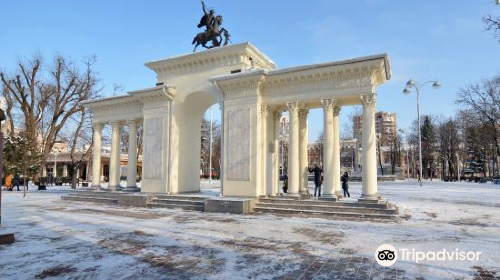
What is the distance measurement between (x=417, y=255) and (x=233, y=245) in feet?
12.9

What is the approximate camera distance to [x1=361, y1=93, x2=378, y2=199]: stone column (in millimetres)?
13680

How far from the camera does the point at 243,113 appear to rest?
16.1 m

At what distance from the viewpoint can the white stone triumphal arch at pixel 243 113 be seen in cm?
1418

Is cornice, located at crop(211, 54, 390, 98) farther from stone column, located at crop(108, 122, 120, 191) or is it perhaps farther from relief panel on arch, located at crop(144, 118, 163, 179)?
stone column, located at crop(108, 122, 120, 191)

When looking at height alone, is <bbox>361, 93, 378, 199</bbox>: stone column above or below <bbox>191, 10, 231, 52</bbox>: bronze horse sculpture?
below

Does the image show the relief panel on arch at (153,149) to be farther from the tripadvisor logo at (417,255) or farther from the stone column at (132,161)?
the tripadvisor logo at (417,255)

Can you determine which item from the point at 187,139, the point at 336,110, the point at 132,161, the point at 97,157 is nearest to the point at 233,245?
the point at 336,110

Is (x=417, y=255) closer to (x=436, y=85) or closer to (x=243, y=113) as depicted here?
(x=243, y=113)

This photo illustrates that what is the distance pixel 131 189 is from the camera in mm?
19797

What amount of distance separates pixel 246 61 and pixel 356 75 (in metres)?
5.28

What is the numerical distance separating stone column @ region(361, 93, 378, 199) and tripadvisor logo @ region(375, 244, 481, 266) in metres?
6.20

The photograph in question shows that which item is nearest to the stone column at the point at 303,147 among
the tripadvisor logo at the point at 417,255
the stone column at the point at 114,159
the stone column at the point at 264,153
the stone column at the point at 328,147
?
the stone column at the point at 264,153

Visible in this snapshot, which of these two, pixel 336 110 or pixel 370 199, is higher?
pixel 336 110

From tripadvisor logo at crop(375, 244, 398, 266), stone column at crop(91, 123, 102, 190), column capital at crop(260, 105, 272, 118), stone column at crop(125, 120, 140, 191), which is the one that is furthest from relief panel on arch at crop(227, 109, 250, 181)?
stone column at crop(91, 123, 102, 190)
